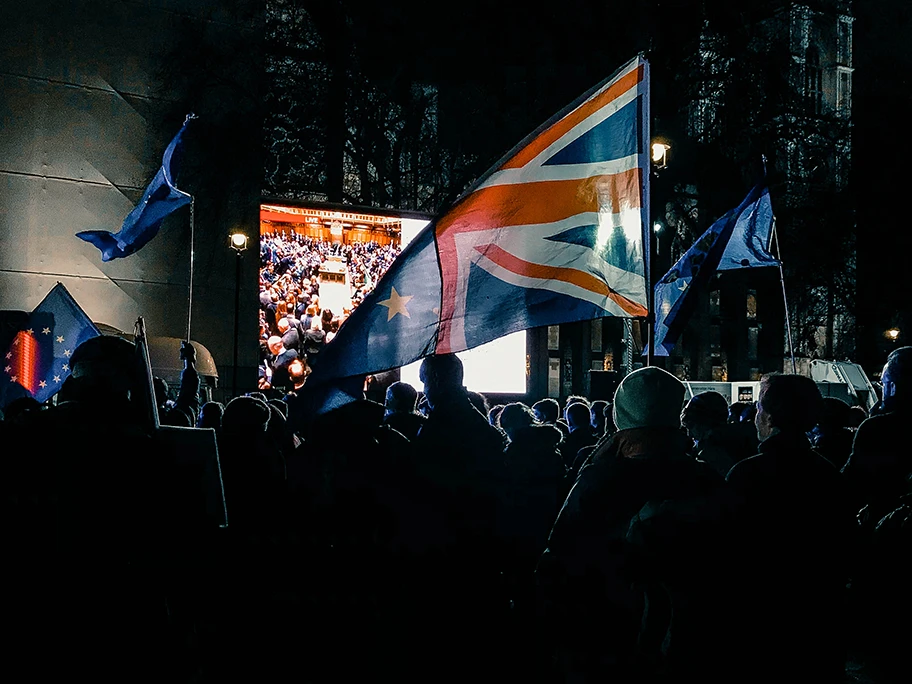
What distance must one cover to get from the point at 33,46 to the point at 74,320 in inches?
660

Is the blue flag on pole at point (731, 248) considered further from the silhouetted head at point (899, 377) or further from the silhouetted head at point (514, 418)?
the silhouetted head at point (899, 377)

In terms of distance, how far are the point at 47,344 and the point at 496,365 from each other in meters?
16.1

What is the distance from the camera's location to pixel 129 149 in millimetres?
24672

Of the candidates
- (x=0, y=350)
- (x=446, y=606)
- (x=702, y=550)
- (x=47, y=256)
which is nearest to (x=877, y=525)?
(x=702, y=550)

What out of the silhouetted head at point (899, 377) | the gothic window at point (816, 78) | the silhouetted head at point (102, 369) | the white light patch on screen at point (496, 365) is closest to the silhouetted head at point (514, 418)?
the silhouetted head at point (899, 377)

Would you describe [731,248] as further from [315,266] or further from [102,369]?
[315,266]

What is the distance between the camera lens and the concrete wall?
2338cm

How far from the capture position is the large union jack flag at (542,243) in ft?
18.1

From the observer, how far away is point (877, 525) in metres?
4.07

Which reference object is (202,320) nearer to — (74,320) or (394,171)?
(394,171)

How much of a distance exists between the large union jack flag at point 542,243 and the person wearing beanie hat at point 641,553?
1.93 meters

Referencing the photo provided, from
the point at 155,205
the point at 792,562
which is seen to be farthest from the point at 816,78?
the point at 792,562

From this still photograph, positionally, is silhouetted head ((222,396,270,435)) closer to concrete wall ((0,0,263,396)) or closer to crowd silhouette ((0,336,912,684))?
crowd silhouette ((0,336,912,684))

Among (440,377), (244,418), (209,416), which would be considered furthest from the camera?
(209,416)
